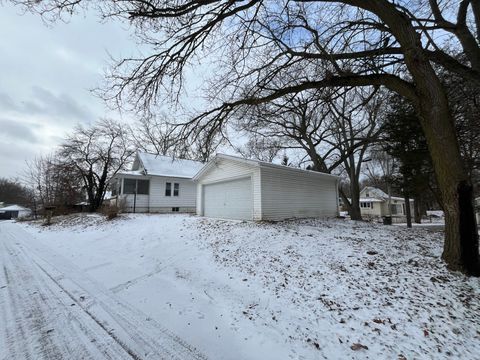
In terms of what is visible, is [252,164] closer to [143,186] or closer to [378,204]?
[143,186]

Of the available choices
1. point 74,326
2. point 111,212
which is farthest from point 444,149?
point 111,212

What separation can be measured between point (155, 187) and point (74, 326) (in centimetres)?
1763

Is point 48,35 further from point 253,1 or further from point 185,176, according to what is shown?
point 185,176

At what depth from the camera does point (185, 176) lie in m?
21.5

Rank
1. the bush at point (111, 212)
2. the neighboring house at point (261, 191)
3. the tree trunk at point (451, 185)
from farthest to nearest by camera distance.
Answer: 1. the bush at point (111, 212)
2. the neighboring house at point (261, 191)
3. the tree trunk at point (451, 185)

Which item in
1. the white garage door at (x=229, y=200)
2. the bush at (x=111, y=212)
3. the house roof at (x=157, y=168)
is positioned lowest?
the bush at (x=111, y=212)

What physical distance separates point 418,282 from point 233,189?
372 inches

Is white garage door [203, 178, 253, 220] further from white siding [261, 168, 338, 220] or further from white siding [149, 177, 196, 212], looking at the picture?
white siding [149, 177, 196, 212]

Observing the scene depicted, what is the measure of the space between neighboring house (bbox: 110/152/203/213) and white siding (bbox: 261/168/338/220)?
9420 millimetres

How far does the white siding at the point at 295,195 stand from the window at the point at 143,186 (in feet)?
40.7

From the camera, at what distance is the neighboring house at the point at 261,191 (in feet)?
37.4

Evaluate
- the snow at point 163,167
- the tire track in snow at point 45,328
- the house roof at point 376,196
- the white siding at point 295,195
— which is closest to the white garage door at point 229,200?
the white siding at point 295,195

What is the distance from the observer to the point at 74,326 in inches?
126

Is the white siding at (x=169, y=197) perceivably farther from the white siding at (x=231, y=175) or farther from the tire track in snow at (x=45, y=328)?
the tire track in snow at (x=45, y=328)
